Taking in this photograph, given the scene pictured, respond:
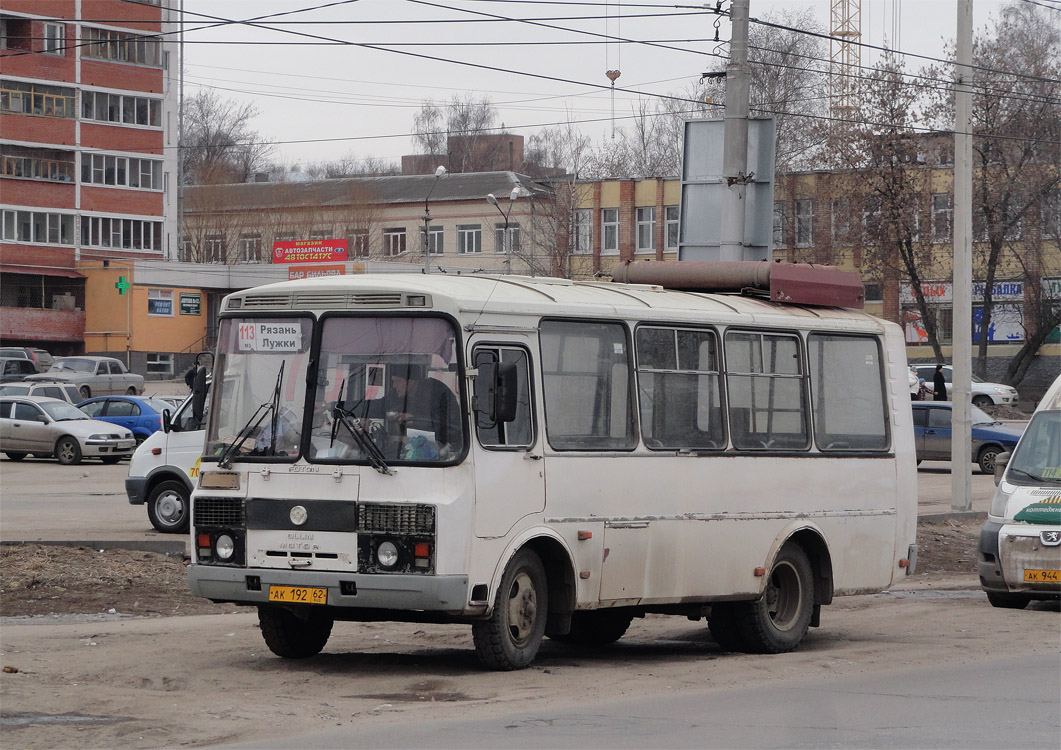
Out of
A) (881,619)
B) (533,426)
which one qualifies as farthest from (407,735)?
(881,619)

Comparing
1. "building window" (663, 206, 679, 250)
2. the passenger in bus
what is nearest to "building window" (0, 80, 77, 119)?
"building window" (663, 206, 679, 250)

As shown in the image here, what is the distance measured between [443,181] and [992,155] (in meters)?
38.7

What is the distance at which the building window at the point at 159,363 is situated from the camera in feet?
241

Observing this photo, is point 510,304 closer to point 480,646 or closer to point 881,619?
point 480,646

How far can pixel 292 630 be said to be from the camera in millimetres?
10531

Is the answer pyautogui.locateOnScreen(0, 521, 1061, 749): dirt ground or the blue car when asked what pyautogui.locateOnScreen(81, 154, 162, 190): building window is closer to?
the blue car

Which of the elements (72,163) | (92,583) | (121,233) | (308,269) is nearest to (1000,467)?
(92,583)

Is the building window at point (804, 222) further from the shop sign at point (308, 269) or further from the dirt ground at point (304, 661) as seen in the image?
the dirt ground at point (304, 661)

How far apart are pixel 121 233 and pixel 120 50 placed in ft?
29.0

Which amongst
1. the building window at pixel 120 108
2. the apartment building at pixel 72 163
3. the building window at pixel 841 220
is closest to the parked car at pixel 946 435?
the building window at pixel 841 220

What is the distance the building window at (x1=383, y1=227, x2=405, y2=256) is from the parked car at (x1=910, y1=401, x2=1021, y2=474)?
55.2m

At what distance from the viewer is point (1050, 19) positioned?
64.3 m

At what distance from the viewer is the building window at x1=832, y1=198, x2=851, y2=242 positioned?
61594 mm

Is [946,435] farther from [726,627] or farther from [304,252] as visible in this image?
[304,252]
